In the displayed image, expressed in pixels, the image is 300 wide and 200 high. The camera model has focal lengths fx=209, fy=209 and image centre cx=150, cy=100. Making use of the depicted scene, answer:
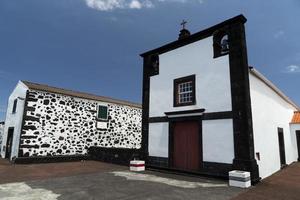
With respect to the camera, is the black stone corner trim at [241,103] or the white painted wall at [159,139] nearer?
the black stone corner trim at [241,103]

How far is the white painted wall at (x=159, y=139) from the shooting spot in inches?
420

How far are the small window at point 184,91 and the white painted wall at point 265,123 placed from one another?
2.56m

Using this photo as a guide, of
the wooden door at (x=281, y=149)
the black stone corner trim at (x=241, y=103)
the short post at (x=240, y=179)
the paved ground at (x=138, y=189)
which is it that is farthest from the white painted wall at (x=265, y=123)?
the short post at (x=240, y=179)

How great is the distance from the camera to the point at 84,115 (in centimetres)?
1520

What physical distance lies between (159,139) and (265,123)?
5199mm

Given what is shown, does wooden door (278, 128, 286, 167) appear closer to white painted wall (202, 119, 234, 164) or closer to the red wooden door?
white painted wall (202, 119, 234, 164)

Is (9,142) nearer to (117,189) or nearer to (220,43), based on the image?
(117,189)

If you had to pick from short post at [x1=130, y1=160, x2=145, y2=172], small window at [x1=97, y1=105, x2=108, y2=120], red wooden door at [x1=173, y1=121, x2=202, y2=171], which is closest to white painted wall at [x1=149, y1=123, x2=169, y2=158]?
red wooden door at [x1=173, y1=121, x2=202, y2=171]

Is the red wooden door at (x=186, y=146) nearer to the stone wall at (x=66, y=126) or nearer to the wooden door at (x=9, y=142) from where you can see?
the stone wall at (x=66, y=126)

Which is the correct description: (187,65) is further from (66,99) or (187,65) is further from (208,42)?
(66,99)

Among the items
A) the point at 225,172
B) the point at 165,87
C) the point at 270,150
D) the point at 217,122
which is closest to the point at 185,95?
the point at 165,87

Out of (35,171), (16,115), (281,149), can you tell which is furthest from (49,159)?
(281,149)

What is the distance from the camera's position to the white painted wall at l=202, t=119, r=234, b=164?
27.6 feet

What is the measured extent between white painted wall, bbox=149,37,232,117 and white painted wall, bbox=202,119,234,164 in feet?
2.08
